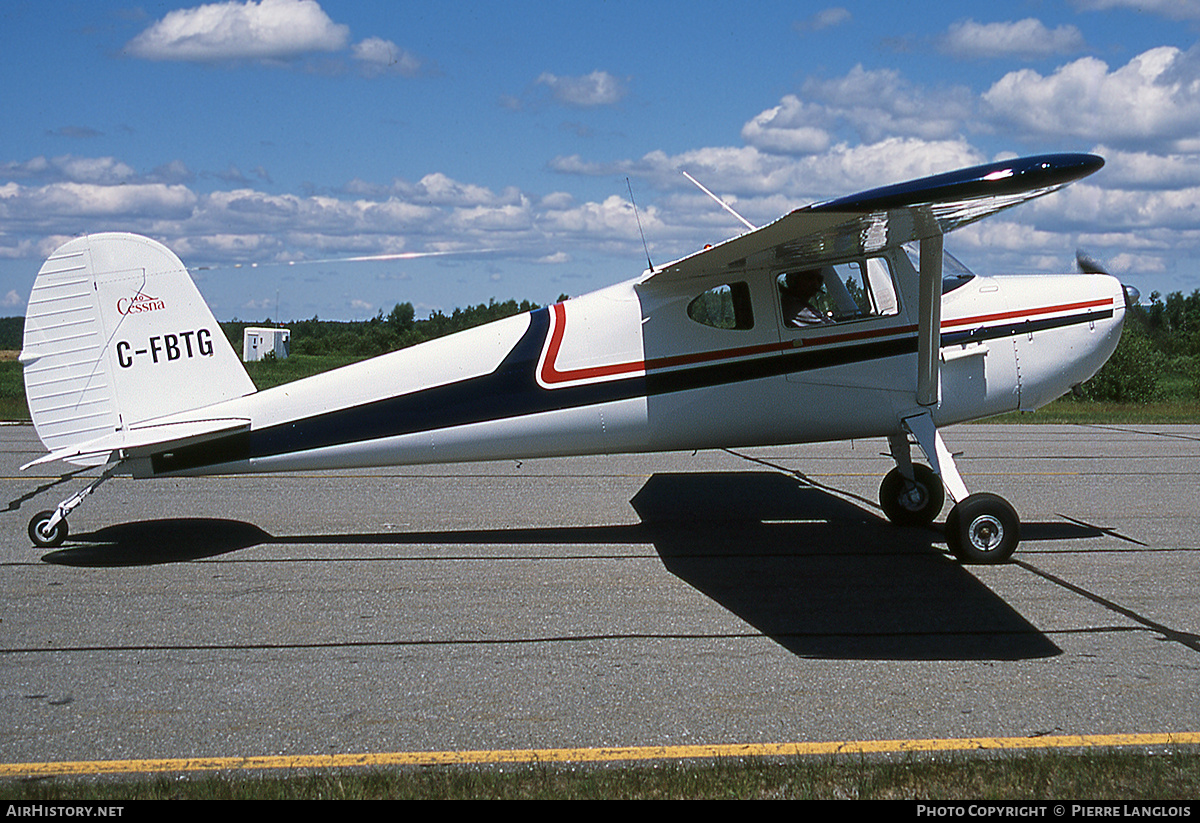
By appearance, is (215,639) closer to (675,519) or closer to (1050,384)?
(675,519)

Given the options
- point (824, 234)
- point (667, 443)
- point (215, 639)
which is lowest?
point (215, 639)

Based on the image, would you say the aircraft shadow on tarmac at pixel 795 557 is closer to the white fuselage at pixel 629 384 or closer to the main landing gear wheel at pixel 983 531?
the main landing gear wheel at pixel 983 531

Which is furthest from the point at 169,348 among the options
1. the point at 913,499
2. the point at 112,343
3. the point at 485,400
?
the point at 913,499

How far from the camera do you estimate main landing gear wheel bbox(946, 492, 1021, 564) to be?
798cm

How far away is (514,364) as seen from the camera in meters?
8.41

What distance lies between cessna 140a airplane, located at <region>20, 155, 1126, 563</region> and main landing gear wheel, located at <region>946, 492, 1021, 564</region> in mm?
16

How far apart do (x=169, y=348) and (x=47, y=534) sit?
6.61ft

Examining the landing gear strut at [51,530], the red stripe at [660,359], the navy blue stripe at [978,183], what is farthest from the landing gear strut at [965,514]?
the landing gear strut at [51,530]

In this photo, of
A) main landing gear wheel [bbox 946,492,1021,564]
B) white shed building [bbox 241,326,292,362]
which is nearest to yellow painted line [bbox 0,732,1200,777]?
main landing gear wheel [bbox 946,492,1021,564]

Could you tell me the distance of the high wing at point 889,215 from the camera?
5543 millimetres

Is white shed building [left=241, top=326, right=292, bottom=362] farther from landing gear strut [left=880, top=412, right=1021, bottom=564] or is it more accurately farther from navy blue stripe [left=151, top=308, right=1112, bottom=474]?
landing gear strut [left=880, top=412, right=1021, bottom=564]
